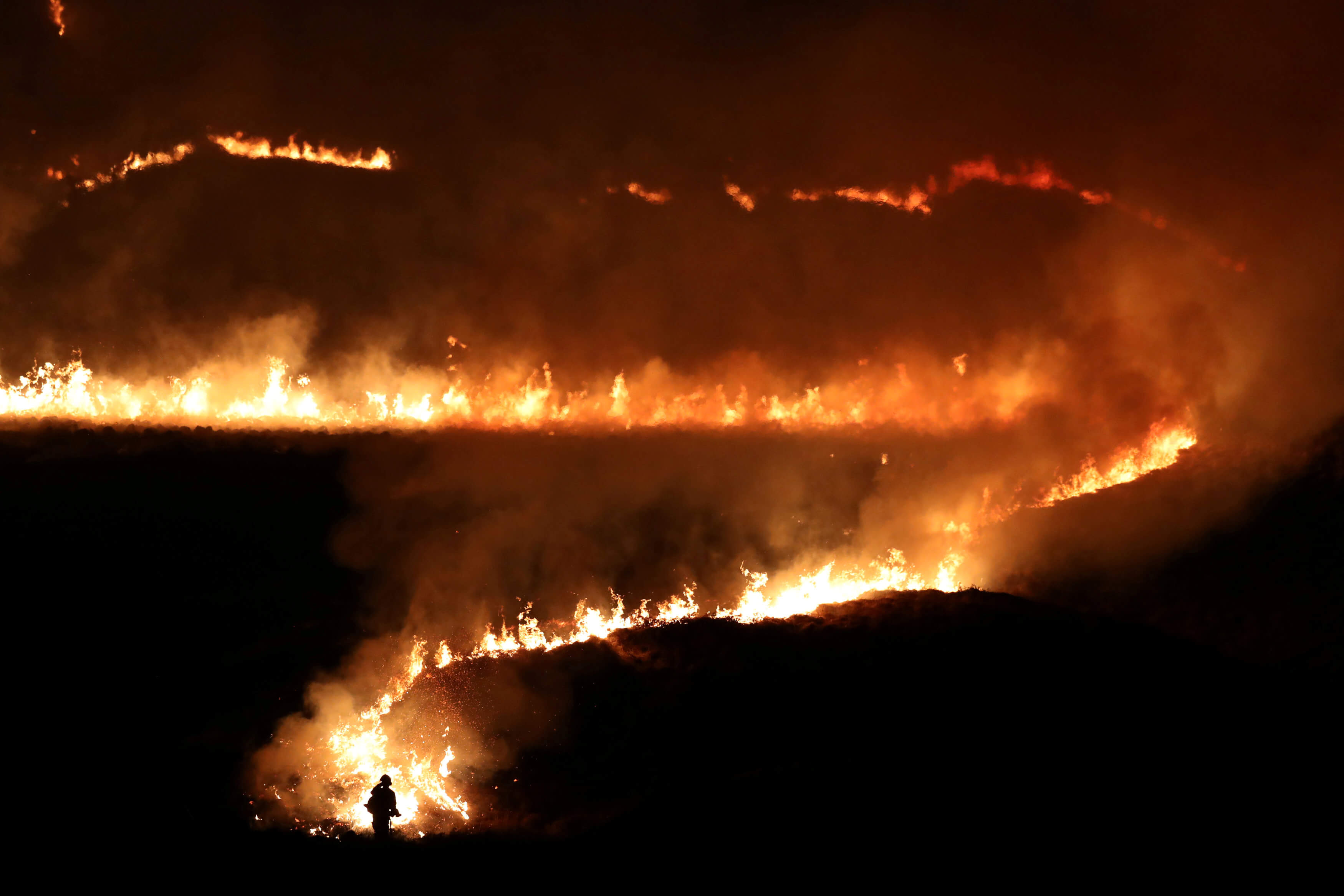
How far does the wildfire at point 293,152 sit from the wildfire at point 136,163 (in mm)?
767

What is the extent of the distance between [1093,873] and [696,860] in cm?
359

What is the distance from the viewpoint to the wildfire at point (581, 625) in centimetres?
1224

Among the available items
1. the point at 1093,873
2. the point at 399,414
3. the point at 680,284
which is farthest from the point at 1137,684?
the point at 399,414

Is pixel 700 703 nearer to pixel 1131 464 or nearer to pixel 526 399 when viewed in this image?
pixel 1131 464

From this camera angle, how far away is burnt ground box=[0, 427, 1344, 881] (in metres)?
9.23

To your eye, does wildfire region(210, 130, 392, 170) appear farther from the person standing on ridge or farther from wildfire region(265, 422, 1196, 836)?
the person standing on ridge

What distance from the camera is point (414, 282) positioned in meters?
23.9

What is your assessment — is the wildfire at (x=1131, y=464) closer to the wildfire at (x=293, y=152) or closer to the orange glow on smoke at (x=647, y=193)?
the orange glow on smoke at (x=647, y=193)

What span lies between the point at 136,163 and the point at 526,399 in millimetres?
10695

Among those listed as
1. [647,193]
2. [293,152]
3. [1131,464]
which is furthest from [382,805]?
[293,152]

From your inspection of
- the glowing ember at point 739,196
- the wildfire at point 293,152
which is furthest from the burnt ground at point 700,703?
the glowing ember at point 739,196

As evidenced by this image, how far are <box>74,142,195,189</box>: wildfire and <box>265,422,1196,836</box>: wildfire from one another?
1430 centimetres

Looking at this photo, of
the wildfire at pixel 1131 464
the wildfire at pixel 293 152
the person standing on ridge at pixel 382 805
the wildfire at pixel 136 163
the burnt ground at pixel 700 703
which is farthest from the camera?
the wildfire at pixel 293 152

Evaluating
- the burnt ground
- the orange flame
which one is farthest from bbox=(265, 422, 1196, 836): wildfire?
the orange flame
